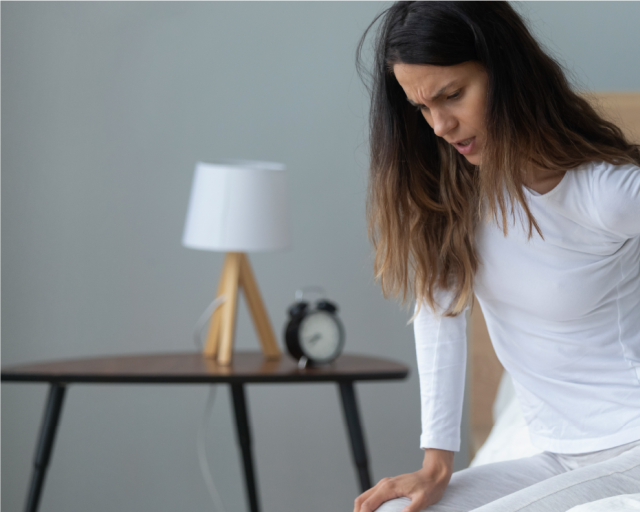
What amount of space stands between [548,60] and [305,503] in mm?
1660

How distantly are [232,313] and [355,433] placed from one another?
0.40 m

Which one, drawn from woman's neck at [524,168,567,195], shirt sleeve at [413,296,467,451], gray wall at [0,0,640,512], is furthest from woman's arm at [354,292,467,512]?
gray wall at [0,0,640,512]

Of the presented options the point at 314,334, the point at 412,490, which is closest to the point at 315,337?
the point at 314,334

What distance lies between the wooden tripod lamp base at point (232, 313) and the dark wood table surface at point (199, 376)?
0.11 feet

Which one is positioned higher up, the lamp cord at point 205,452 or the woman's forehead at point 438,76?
the woman's forehead at point 438,76

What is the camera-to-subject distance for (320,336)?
65.1 inches

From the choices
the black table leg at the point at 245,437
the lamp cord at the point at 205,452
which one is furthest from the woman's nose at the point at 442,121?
the lamp cord at the point at 205,452

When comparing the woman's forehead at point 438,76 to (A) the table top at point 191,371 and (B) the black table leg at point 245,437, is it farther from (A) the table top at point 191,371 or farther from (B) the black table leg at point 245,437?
(B) the black table leg at point 245,437

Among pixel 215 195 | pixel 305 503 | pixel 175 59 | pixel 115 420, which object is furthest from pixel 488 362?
pixel 175 59

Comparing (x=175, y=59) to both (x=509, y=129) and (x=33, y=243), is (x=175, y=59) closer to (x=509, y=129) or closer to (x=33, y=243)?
(x=33, y=243)

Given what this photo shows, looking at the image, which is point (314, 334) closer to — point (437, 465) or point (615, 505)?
point (437, 465)

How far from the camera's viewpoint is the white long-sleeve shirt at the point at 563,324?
2.74ft

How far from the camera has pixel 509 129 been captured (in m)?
0.77

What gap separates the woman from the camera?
76 centimetres
